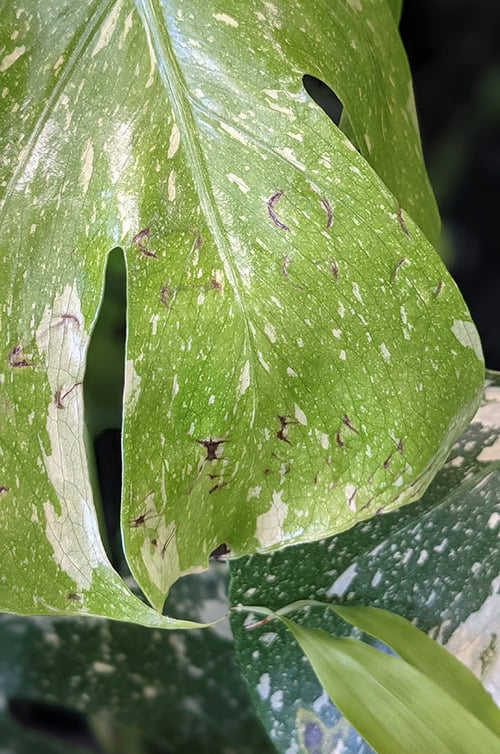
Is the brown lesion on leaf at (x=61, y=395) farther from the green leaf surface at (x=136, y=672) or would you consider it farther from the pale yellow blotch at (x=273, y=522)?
the green leaf surface at (x=136, y=672)

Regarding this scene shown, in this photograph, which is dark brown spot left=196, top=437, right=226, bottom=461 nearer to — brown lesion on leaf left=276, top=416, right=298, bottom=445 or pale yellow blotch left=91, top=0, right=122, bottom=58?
brown lesion on leaf left=276, top=416, right=298, bottom=445

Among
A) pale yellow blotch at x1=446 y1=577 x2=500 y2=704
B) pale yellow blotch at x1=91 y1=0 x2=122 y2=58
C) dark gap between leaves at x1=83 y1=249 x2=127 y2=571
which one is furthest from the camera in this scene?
dark gap between leaves at x1=83 y1=249 x2=127 y2=571

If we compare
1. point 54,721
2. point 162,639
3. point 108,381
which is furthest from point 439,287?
point 54,721

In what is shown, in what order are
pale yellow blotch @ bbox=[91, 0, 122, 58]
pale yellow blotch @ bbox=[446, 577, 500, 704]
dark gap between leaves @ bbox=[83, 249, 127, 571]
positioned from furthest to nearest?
dark gap between leaves @ bbox=[83, 249, 127, 571] → pale yellow blotch @ bbox=[446, 577, 500, 704] → pale yellow blotch @ bbox=[91, 0, 122, 58]

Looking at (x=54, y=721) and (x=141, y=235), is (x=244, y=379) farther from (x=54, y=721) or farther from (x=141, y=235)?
(x=54, y=721)

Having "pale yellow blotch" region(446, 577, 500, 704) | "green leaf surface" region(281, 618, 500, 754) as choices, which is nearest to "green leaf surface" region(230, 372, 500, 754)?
"pale yellow blotch" region(446, 577, 500, 704)
